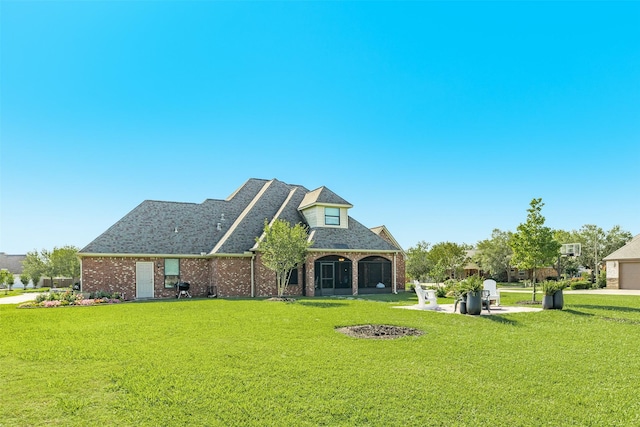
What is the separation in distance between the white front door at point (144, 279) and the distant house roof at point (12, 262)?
2171 inches

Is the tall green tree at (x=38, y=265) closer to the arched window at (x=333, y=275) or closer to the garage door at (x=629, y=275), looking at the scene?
the arched window at (x=333, y=275)

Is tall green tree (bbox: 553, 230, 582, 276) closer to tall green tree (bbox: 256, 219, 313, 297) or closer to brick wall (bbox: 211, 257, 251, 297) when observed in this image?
tall green tree (bbox: 256, 219, 313, 297)

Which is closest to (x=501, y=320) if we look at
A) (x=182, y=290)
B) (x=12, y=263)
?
(x=182, y=290)

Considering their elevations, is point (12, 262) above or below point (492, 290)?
below

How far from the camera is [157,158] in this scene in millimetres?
23672

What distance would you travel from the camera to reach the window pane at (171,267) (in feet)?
85.3

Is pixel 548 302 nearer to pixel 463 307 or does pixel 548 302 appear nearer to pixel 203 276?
pixel 463 307

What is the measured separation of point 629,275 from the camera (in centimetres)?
3653

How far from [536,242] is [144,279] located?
72.6 ft

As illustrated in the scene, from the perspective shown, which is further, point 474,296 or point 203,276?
point 203,276

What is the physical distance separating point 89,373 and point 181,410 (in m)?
2.72

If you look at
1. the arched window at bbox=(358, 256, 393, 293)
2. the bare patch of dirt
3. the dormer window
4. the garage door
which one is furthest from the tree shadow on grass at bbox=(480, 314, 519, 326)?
the garage door

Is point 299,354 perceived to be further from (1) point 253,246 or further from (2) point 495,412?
(1) point 253,246

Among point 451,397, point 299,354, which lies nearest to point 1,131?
point 299,354
